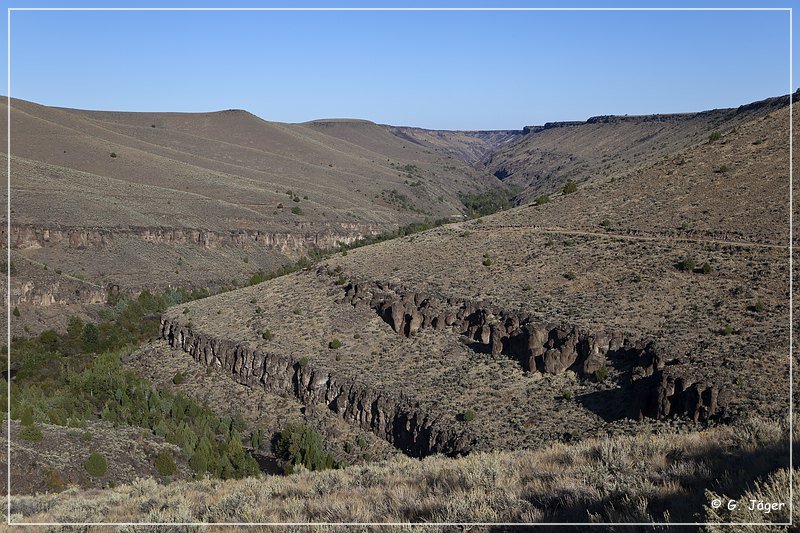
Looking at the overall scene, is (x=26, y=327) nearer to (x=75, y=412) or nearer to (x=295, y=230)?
(x=75, y=412)

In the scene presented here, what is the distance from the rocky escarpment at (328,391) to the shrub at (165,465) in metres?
10.4

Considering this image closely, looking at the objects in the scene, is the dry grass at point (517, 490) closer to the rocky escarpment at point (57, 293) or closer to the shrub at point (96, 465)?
the shrub at point (96, 465)

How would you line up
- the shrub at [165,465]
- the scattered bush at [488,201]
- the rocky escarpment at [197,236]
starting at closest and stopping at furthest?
1. the shrub at [165,465]
2. the rocky escarpment at [197,236]
3. the scattered bush at [488,201]

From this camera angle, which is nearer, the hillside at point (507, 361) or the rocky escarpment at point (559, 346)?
the hillside at point (507, 361)

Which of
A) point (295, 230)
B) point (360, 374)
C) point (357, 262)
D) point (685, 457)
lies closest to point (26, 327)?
point (357, 262)

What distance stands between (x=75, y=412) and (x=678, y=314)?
3409cm

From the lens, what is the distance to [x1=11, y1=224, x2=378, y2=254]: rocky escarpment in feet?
258

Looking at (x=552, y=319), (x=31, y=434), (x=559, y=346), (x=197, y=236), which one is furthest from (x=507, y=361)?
(x=197, y=236)

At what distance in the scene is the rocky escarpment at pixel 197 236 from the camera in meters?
78.6

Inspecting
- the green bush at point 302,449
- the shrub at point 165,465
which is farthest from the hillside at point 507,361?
the shrub at point 165,465

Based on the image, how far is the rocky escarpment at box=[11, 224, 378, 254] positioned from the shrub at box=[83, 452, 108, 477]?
53.0 metres

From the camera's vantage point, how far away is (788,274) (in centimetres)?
3800

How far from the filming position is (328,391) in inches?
1706

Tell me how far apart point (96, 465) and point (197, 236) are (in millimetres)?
64183
